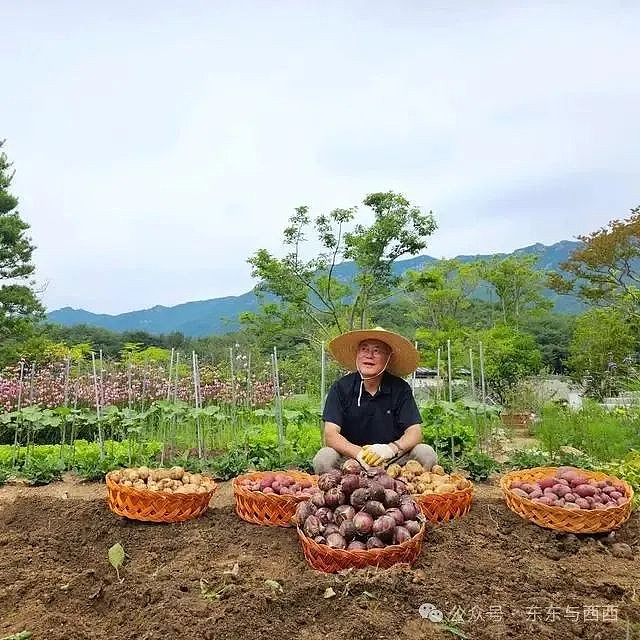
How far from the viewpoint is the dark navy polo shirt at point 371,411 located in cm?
404

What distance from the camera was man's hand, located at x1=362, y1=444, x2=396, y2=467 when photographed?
352 centimetres

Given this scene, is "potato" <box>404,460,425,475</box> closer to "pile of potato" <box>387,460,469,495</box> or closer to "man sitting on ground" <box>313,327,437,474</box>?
"pile of potato" <box>387,460,469,495</box>

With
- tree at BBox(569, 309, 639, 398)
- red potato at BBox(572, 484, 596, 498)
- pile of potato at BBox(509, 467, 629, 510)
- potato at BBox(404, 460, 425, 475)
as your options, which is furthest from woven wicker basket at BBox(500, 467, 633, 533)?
tree at BBox(569, 309, 639, 398)

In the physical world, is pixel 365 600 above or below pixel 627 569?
above

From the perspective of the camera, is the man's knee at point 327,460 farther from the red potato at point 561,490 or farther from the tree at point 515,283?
the tree at point 515,283

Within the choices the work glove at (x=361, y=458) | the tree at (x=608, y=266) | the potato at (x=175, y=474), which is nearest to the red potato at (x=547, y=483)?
the work glove at (x=361, y=458)

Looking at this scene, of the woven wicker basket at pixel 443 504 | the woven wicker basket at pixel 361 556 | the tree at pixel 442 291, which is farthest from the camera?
the tree at pixel 442 291

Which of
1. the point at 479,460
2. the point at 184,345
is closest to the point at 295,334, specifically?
the point at 184,345

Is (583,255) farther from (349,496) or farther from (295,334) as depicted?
(349,496)

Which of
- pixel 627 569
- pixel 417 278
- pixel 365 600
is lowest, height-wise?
pixel 627 569

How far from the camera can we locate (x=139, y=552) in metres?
3.22

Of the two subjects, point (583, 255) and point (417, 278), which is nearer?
point (583, 255)

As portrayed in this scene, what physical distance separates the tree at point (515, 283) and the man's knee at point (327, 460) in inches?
766

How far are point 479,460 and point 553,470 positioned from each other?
1.02m
